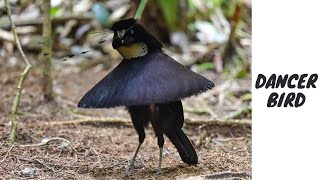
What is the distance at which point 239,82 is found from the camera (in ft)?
22.3

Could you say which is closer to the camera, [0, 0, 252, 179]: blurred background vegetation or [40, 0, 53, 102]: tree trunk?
[0, 0, 252, 179]: blurred background vegetation

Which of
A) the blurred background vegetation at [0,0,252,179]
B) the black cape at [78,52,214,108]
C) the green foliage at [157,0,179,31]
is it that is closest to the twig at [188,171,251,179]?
the blurred background vegetation at [0,0,252,179]

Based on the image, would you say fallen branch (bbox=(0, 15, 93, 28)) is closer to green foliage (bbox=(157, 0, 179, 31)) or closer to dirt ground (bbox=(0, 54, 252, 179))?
green foliage (bbox=(157, 0, 179, 31))

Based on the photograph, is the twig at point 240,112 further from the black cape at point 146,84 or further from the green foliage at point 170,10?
the green foliage at point 170,10

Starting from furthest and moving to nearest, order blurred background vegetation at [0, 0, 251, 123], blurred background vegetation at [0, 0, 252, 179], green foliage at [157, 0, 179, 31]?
green foliage at [157, 0, 179, 31] → blurred background vegetation at [0, 0, 251, 123] → blurred background vegetation at [0, 0, 252, 179]

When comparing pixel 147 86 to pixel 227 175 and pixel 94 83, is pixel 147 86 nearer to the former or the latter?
pixel 227 175

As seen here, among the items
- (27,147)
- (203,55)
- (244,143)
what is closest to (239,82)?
(203,55)

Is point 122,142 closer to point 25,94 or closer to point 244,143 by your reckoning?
point 244,143

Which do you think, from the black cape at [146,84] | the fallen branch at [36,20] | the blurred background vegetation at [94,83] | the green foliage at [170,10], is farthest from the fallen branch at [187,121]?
the green foliage at [170,10]

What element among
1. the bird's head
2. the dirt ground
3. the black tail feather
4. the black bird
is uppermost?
the bird's head

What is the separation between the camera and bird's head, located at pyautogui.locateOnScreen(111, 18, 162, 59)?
3.47 m

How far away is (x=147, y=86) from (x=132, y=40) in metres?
0.31
